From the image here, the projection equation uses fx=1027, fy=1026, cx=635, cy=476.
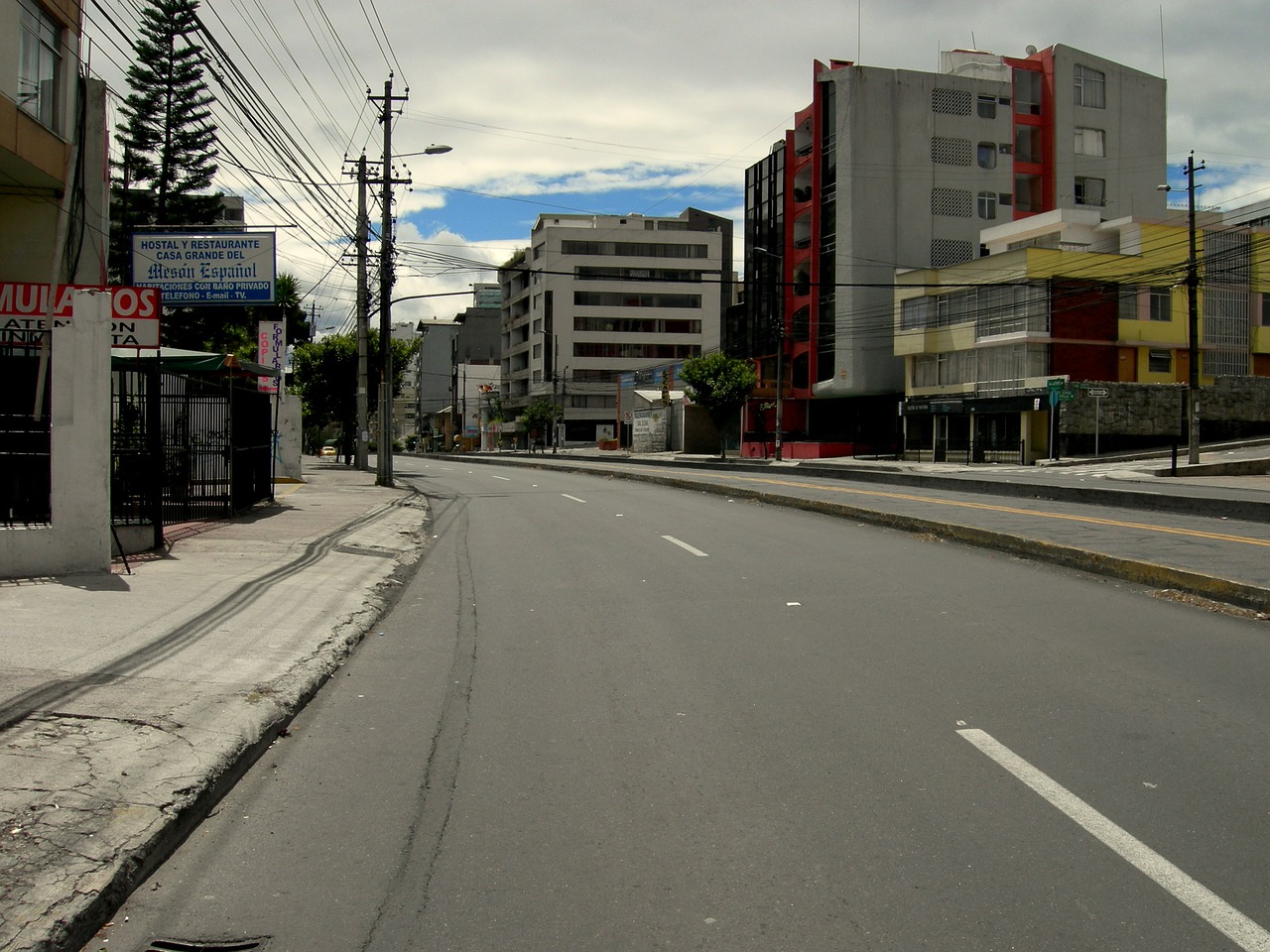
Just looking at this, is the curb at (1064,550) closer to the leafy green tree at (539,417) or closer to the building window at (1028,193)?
the building window at (1028,193)

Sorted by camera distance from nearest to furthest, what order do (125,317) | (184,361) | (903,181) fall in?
(125,317), (184,361), (903,181)

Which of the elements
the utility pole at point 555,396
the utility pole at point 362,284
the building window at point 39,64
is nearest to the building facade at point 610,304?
the utility pole at point 555,396

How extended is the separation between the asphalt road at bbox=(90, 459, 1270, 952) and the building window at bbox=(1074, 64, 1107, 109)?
201 feet

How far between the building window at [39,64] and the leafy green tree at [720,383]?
42.9 metres

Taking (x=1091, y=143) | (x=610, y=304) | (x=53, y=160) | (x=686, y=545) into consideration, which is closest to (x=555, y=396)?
(x=610, y=304)

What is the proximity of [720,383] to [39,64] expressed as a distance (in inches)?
1718

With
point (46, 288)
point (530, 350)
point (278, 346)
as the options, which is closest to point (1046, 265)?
point (278, 346)

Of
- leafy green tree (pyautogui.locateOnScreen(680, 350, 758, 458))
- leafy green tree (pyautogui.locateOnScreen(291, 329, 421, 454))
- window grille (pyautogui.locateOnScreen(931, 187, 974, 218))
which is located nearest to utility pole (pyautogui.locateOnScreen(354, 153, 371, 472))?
leafy green tree (pyautogui.locateOnScreen(291, 329, 421, 454))

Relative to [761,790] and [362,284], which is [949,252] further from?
[761,790]

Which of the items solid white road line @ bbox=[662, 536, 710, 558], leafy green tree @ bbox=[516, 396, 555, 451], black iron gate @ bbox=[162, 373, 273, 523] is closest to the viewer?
solid white road line @ bbox=[662, 536, 710, 558]

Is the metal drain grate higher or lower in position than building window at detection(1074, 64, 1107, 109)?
lower

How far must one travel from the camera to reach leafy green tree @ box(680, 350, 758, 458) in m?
58.3

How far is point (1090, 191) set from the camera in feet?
206

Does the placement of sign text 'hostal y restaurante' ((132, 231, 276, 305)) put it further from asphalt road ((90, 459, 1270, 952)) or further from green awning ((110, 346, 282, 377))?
asphalt road ((90, 459, 1270, 952))
